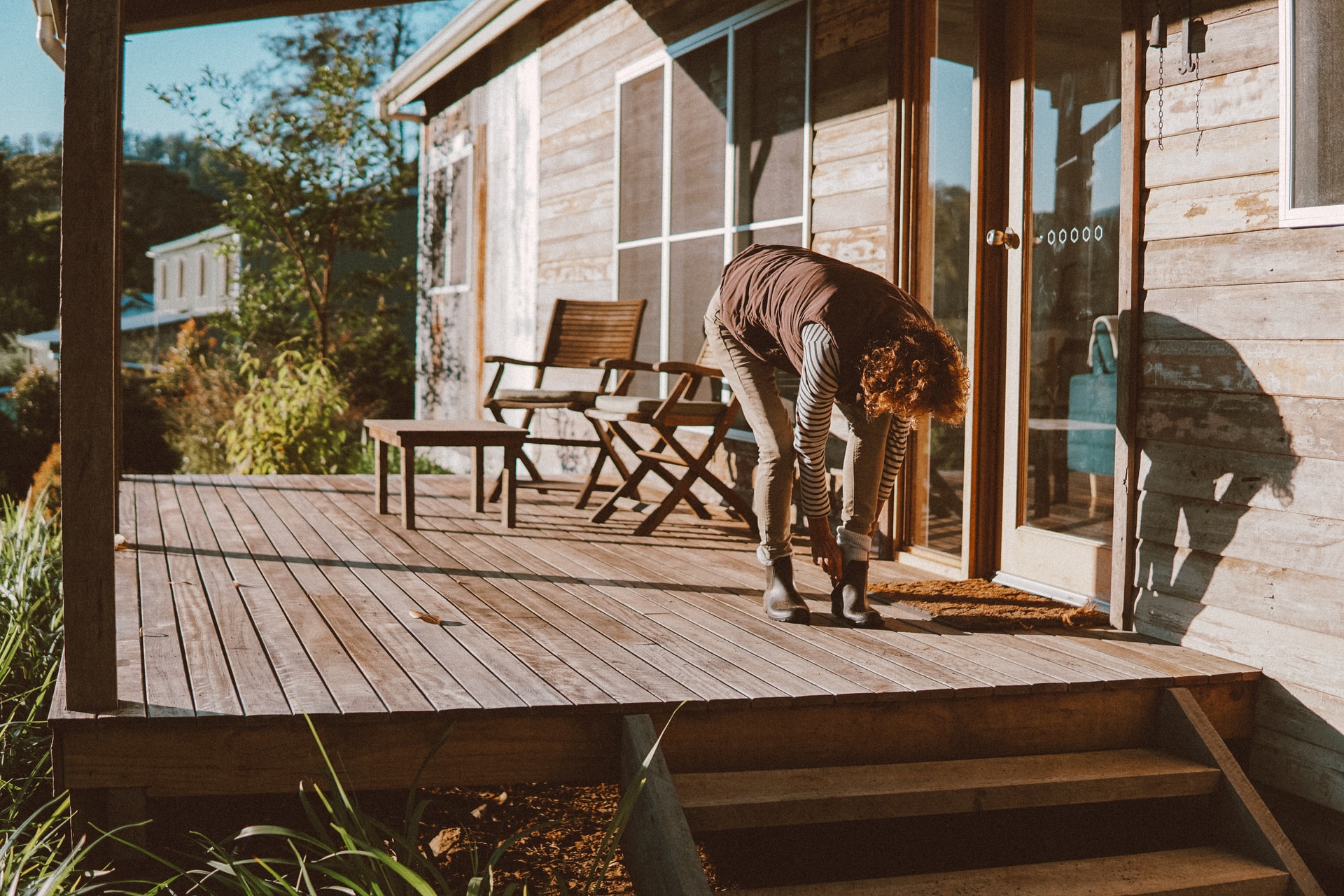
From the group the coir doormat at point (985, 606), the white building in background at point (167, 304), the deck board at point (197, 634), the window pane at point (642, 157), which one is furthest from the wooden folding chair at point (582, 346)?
the white building in background at point (167, 304)

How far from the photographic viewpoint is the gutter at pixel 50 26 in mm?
5020

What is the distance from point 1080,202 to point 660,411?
1.71 meters

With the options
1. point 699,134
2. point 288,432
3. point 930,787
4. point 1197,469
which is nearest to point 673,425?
point 699,134

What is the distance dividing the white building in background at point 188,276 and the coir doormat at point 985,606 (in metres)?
20.4

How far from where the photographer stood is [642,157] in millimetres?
6352

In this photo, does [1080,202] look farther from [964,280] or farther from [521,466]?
[521,466]

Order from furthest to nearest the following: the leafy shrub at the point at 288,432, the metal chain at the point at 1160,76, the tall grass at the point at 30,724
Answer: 1. the leafy shrub at the point at 288,432
2. the metal chain at the point at 1160,76
3. the tall grass at the point at 30,724

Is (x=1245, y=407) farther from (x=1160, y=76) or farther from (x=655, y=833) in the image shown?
(x=655, y=833)

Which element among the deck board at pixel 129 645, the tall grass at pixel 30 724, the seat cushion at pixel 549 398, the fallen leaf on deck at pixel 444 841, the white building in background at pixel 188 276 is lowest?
the fallen leaf on deck at pixel 444 841

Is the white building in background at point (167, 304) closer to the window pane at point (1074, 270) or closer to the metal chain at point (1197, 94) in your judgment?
the window pane at point (1074, 270)

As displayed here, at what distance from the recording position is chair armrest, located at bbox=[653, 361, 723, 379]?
4523mm

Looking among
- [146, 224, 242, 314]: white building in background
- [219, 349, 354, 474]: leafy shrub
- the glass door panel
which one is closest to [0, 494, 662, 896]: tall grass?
the glass door panel

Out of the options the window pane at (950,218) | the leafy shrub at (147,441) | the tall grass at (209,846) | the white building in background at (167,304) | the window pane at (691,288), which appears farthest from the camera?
the white building in background at (167,304)

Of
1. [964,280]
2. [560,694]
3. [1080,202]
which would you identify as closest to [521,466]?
[964,280]
